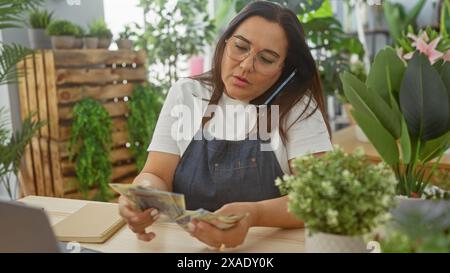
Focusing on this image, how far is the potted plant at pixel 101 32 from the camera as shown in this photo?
2.51 m

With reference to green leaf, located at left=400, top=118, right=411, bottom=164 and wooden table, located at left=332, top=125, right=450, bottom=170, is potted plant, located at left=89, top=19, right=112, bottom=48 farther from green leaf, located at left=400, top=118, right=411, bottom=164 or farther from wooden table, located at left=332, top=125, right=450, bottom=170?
green leaf, located at left=400, top=118, right=411, bottom=164

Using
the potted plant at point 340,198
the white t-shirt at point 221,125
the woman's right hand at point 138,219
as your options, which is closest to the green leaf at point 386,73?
the white t-shirt at point 221,125

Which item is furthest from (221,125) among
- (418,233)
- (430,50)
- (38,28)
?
(38,28)

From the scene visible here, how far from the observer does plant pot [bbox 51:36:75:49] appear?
7.57ft

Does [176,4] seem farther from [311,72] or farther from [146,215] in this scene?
[146,215]

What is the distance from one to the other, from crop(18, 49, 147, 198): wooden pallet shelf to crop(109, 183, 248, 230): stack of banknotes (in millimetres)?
1698

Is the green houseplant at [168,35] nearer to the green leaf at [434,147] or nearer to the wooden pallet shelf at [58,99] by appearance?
the wooden pallet shelf at [58,99]

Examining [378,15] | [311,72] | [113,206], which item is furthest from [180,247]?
[378,15]

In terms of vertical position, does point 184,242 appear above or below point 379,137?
below

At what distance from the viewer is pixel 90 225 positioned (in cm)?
100

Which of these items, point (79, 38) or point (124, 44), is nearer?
point (79, 38)

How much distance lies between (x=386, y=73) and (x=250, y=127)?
50cm

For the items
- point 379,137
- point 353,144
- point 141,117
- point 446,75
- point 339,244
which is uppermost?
point 446,75

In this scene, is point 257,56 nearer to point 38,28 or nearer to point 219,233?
point 219,233
